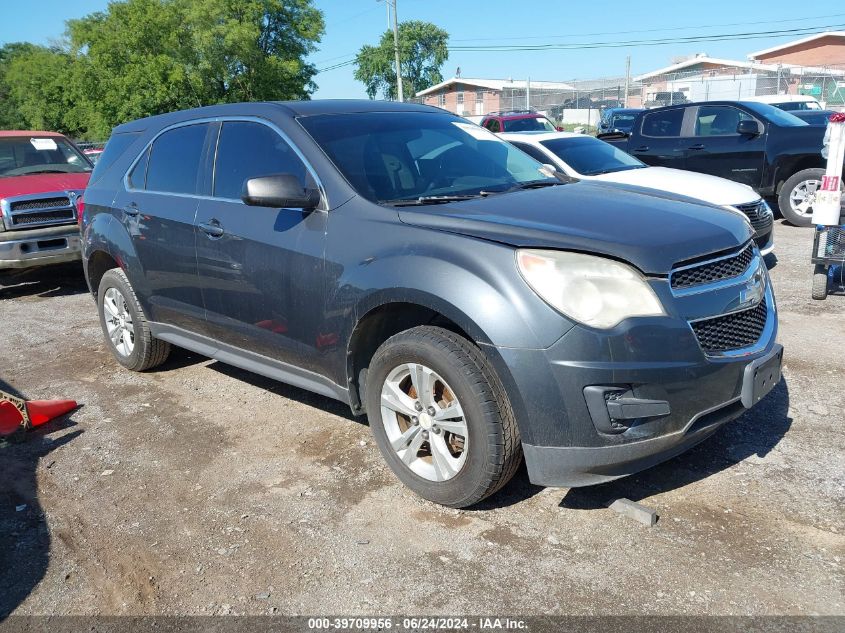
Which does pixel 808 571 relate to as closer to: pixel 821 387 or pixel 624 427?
pixel 624 427

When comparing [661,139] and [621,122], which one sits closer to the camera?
[661,139]

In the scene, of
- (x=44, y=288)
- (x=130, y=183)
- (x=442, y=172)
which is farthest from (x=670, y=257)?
(x=44, y=288)

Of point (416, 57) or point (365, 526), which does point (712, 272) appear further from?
point (416, 57)

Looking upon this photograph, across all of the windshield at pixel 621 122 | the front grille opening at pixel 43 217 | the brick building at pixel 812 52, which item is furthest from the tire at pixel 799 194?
the brick building at pixel 812 52

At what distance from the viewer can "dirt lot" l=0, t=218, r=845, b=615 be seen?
2.79 metres

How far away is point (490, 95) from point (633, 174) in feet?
156

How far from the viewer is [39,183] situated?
358 inches

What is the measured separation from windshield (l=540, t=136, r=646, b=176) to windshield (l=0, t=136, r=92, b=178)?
6273mm

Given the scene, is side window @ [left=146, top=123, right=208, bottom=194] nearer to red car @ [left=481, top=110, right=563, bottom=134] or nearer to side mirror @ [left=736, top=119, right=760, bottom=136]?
side mirror @ [left=736, top=119, right=760, bottom=136]

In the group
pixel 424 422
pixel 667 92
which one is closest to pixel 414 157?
pixel 424 422

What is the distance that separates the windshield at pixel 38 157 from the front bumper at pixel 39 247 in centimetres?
126

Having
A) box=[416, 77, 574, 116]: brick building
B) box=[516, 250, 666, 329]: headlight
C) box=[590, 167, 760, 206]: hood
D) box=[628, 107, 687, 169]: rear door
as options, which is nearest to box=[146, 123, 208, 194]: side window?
box=[516, 250, 666, 329]: headlight

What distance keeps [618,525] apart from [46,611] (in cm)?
235

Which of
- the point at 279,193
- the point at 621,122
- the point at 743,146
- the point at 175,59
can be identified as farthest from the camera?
the point at 175,59
